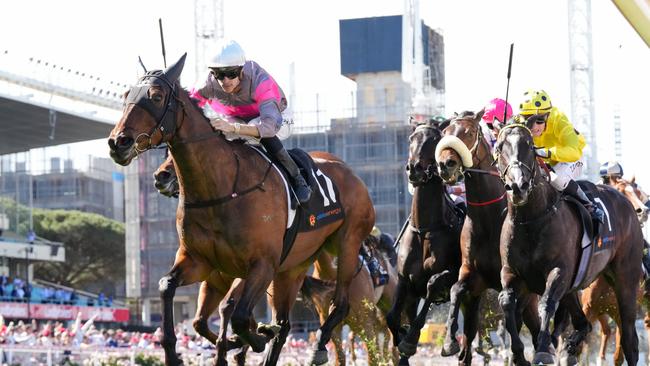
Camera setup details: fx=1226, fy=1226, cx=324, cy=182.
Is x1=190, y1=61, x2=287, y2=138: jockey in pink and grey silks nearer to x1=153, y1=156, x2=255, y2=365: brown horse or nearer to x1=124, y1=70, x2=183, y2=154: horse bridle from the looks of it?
x1=153, y1=156, x2=255, y2=365: brown horse

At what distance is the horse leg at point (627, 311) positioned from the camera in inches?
489

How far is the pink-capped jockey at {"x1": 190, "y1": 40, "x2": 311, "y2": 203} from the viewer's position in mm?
10188

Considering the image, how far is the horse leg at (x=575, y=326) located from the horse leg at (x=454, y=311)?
3.47 feet

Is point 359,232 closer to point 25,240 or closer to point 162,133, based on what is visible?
point 162,133

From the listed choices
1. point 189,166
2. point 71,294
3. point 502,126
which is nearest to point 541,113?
point 502,126

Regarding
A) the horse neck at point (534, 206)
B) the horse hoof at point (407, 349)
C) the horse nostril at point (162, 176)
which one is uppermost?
the horse nostril at point (162, 176)

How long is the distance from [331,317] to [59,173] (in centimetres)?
10627

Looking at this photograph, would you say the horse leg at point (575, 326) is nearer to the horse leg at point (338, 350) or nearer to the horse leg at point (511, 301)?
the horse leg at point (511, 301)

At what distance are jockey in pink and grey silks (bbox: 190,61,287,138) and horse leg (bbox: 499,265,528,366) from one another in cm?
238

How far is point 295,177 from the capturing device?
1046 cm

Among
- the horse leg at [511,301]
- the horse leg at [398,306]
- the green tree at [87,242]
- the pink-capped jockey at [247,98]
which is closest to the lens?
the pink-capped jockey at [247,98]

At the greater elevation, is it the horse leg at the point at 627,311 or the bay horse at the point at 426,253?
the bay horse at the point at 426,253

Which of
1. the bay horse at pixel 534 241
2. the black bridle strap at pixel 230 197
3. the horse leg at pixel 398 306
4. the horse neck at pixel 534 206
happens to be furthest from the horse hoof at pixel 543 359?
the black bridle strap at pixel 230 197

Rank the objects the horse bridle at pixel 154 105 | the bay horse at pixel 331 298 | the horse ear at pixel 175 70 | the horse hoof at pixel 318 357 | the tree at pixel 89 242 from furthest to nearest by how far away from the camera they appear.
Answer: the tree at pixel 89 242
the horse hoof at pixel 318 357
the bay horse at pixel 331 298
the horse ear at pixel 175 70
the horse bridle at pixel 154 105
